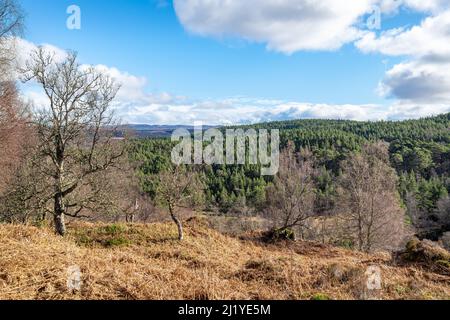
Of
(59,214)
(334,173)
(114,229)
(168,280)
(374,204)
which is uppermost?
(168,280)

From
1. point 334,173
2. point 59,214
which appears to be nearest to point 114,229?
point 59,214

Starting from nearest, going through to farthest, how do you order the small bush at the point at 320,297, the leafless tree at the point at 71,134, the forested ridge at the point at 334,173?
the small bush at the point at 320,297 → the leafless tree at the point at 71,134 → the forested ridge at the point at 334,173

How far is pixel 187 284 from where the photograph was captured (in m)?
7.34

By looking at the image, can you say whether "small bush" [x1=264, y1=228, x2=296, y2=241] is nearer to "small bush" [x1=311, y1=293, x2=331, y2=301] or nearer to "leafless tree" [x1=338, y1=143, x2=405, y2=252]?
"leafless tree" [x1=338, y1=143, x2=405, y2=252]

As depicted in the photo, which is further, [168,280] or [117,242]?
[117,242]

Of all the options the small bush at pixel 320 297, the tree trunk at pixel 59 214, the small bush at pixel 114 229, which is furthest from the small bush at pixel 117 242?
the small bush at pixel 320 297

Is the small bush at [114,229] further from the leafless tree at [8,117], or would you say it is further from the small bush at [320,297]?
the small bush at [320,297]

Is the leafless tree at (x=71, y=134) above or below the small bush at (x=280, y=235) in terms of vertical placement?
above

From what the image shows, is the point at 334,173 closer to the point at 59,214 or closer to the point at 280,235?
the point at 280,235

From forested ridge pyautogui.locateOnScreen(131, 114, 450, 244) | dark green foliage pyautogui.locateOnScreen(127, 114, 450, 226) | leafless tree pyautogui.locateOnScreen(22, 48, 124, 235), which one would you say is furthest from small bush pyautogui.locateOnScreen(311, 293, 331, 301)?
dark green foliage pyautogui.locateOnScreen(127, 114, 450, 226)

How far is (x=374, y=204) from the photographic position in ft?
108

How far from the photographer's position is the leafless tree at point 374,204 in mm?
32969
